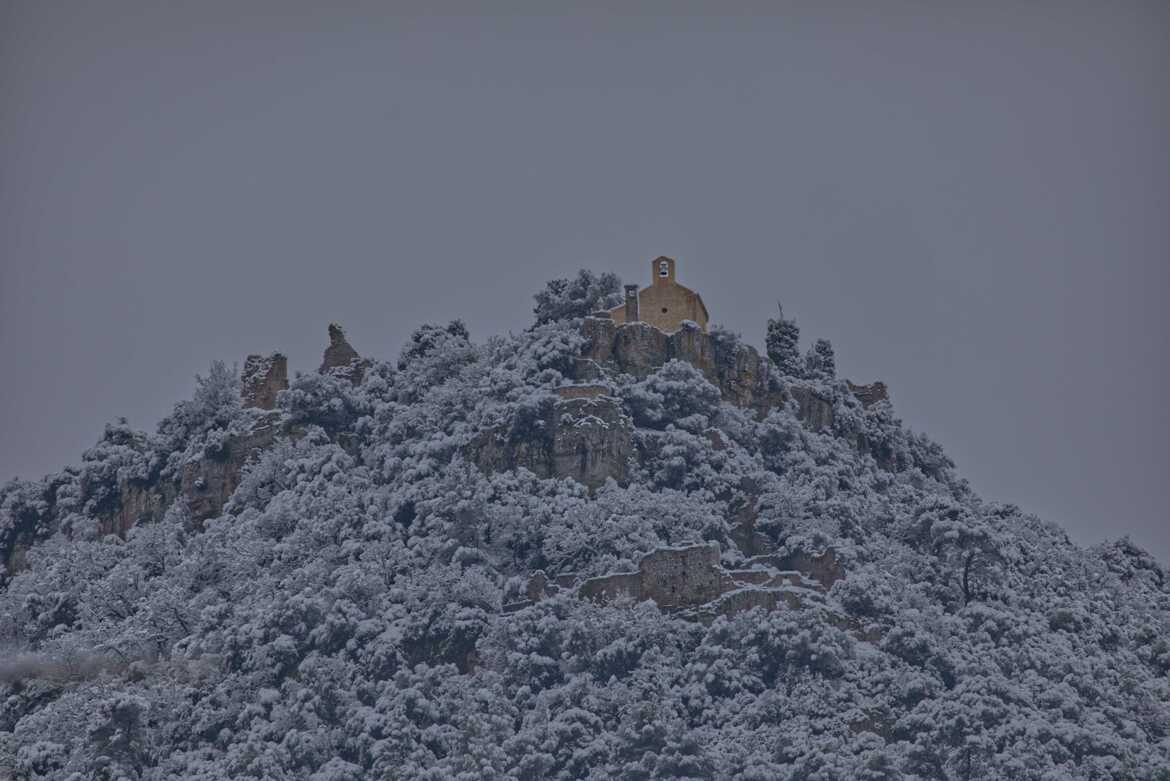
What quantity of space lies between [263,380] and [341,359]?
371cm

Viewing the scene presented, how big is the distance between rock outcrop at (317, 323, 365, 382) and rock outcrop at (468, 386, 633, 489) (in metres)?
12.4

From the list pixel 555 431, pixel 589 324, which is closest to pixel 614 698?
pixel 555 431

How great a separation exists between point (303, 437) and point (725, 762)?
3088 cm

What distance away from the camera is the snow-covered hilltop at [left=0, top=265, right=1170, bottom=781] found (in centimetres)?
9919

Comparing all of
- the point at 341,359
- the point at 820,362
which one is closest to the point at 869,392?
the point at 820,362

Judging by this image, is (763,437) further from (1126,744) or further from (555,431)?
(1126,744)

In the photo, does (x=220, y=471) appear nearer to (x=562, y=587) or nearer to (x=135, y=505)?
(x=135, y=505)

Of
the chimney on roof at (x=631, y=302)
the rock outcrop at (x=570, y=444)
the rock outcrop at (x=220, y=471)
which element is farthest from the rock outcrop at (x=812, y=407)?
the rock outcrop at (x=220, y=471)

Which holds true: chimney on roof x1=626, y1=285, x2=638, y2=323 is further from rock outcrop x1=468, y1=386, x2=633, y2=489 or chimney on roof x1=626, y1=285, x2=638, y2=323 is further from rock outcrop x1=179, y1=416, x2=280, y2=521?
rock outcrop x1=179, y1=416, x2=280, y2=521

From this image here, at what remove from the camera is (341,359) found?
12850cm

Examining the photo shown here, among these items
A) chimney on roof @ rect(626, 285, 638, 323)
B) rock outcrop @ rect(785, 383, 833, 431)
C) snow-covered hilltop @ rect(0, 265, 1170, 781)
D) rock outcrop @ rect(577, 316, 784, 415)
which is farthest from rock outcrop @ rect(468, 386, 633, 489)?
rock outcrop @ rect(785, 383, 833, 431)

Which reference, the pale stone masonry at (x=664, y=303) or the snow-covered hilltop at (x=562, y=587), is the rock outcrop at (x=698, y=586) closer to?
the snow-covered hilltop at (x=562, y=587)

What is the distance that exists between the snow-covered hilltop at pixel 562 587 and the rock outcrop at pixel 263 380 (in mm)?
164

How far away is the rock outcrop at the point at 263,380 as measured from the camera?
127 metres
